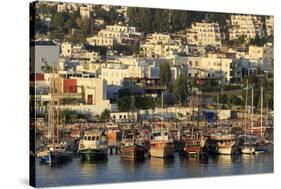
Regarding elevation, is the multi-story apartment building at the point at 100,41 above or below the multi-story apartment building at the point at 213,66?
above

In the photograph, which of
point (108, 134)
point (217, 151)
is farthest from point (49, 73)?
point (217, 151)

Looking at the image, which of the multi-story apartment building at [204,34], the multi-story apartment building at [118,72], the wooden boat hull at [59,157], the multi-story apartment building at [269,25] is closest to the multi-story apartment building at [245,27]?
the multi-story apartment building at [269,25]

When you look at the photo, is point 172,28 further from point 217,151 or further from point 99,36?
point 217,151

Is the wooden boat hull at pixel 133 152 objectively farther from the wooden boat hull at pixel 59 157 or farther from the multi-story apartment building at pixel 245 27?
the multi-story apartment building at pixel 245 27

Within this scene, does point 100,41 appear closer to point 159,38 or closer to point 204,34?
point 159,38

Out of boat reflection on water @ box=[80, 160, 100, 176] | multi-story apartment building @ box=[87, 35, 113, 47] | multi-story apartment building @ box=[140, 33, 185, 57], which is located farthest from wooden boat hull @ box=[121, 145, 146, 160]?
multi-story apartment building @ box=[87, 35, 113, 47]
